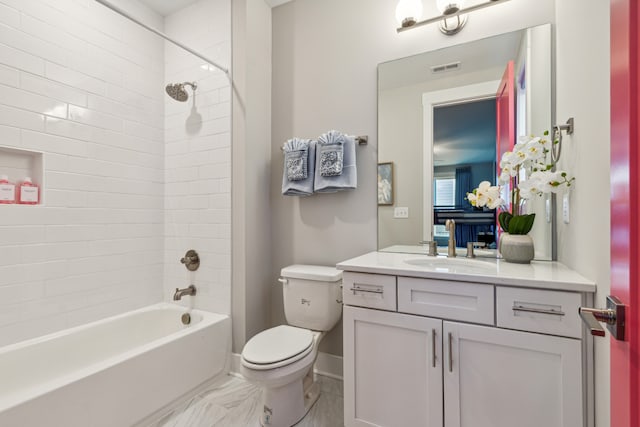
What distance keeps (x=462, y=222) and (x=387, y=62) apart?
1.10 meters

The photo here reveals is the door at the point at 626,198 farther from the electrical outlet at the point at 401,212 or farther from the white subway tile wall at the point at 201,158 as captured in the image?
the white subway tile wall at the point at 201,158

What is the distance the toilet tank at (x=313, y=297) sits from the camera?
1826mm

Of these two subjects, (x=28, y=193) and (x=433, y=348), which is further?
(x=28, y=193)

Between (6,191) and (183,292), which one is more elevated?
(6,191)

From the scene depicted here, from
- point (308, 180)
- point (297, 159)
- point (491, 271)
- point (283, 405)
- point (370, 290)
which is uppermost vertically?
point (297, 159)

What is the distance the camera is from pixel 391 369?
1.35 m

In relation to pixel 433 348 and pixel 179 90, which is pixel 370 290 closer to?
pixel 433 348

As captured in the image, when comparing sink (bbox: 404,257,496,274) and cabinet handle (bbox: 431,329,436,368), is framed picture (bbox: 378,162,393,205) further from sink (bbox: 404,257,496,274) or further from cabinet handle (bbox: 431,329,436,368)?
cabinet handle (bbox: 431,329,436,368)

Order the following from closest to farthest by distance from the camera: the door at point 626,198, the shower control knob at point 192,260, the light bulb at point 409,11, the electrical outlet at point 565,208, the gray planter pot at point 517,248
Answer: the door at point 626,198, the electrical outlet at point 565,208, the gray planter pot at point 517,248, the light bulb at point 409,11, the shower control knob at point 192,260

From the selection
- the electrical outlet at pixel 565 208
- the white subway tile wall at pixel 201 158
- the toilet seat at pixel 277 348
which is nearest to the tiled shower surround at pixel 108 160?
the white subway tile wall at pixel 201 158

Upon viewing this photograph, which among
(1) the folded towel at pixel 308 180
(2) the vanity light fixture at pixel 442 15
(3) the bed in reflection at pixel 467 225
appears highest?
(2) the vanity light fixture at pixel 442 15

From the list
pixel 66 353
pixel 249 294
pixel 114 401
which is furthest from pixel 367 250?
pixel 66 353

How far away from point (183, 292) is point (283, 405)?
1.13m

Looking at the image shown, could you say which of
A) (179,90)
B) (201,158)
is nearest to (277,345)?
(201,158)
